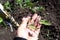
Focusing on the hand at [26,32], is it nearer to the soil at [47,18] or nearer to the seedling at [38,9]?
the soil at [47,18]

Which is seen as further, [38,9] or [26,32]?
[38,9]

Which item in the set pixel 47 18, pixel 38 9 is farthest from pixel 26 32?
pixel 38 9

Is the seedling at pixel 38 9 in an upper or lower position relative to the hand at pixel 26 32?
upper

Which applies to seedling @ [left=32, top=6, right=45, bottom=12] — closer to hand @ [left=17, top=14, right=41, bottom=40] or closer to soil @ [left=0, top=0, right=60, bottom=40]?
soil @ [left=0, top=0, right=60, bottom=40]

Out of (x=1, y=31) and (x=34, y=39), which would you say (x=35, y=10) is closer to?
(x=1, y=31)

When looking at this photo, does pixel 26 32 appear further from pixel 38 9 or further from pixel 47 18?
pixel 38 9

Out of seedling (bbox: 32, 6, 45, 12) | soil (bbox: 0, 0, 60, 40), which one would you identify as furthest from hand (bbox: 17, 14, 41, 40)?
seedling (bbox: 32, 6, 45, 12)

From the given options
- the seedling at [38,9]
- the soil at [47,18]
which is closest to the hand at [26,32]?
the soil at [47,18]

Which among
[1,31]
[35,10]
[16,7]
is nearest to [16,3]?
[16,7]

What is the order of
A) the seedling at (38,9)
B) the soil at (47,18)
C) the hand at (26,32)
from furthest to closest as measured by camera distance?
1. the seedling at (38,9)
2. the soil at (47,18)
3. the hand at (26,32)
